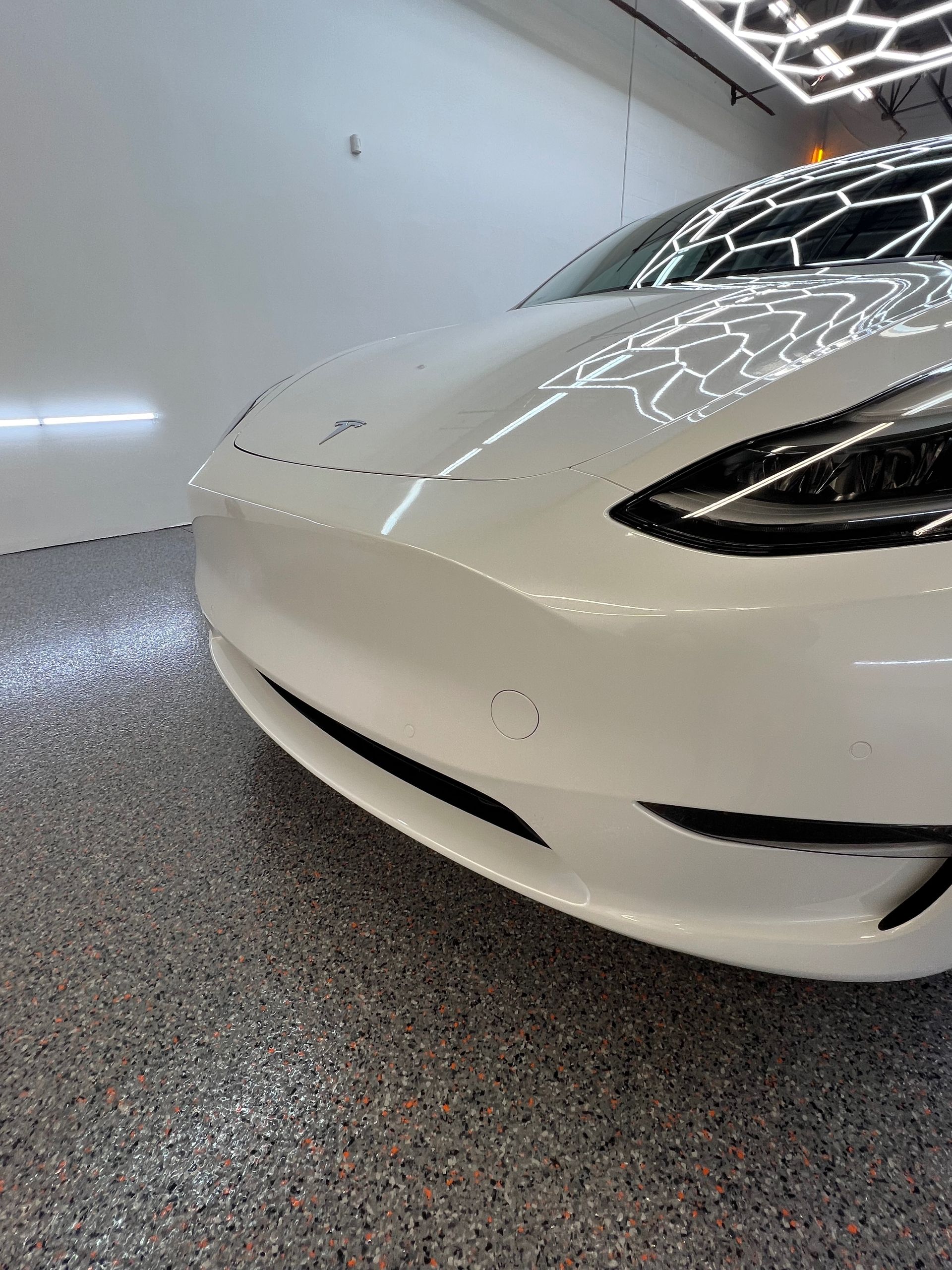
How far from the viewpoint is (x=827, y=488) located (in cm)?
58

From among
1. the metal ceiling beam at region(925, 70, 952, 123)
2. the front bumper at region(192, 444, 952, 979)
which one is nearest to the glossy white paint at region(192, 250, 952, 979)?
the front bumper at region(192, 444, 952, 979)

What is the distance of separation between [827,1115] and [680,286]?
1.32m

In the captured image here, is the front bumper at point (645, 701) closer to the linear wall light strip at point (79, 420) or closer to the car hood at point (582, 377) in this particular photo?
the car hood at point (582, 377)

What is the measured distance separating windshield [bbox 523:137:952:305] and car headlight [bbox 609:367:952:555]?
750 millimetres

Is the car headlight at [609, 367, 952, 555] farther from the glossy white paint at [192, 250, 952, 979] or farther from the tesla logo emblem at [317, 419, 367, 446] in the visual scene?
the tesla logo emblem at [317, 419, 367, 446]

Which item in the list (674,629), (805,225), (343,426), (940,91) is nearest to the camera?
(674,629)

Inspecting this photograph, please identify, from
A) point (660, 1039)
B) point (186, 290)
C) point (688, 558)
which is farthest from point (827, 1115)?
point (186, 290)

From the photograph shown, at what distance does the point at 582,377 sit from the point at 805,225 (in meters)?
0.87

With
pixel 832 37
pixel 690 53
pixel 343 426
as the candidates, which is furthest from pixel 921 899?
pixel 832 37

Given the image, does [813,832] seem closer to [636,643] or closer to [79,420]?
[636,643]

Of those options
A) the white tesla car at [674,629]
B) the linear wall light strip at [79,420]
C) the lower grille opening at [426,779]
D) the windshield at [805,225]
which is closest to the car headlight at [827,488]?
the white tesla car at [674,629]

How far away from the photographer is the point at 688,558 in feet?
1.84

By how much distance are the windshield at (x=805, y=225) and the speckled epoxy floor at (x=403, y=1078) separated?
123 centimetres

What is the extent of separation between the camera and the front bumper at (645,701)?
20.2 inches
